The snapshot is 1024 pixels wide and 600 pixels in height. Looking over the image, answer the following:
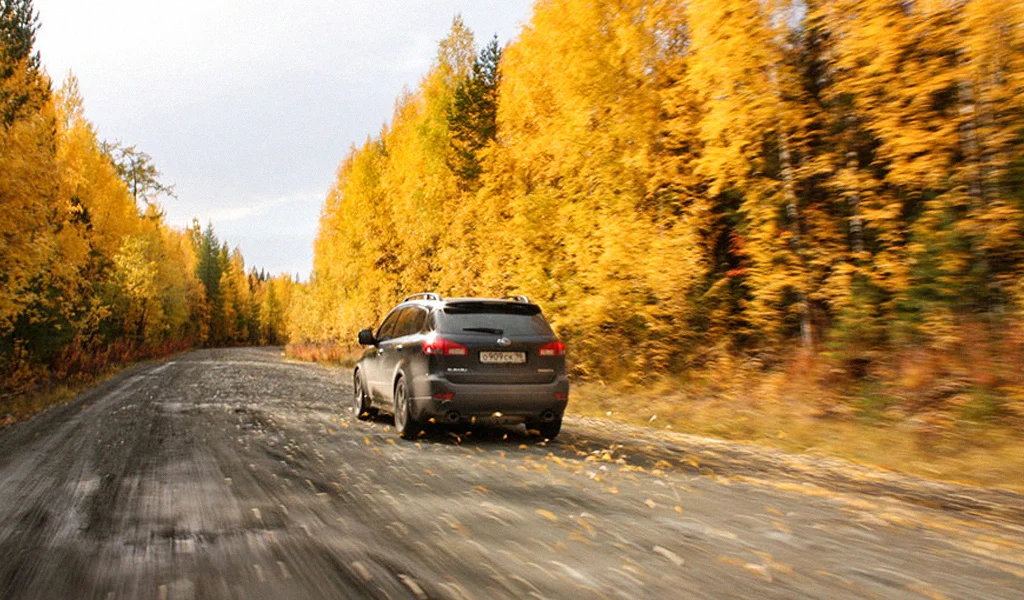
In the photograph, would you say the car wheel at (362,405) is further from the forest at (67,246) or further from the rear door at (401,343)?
the forest at (67,246)

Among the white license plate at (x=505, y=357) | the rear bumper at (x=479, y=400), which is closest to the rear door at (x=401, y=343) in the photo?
the rear bumper at (x=479, y=400)

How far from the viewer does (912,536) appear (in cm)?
405

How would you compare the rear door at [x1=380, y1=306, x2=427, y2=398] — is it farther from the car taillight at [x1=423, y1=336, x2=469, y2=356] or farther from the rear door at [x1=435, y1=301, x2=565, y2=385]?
the rear door at [x1=435, y1=301, x2=565, y2=385]

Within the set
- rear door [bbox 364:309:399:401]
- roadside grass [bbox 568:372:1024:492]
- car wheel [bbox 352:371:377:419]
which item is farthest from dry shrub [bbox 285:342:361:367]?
roadside grass [bbox 568:372:1024:492]

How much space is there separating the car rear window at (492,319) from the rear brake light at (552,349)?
18 cm

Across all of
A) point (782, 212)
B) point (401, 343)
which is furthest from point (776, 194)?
point (401, 343)

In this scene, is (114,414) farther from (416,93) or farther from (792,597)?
(416,93)

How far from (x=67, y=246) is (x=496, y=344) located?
19.8 meters

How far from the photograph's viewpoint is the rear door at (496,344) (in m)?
8.04

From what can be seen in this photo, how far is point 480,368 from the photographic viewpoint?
8.05 metres

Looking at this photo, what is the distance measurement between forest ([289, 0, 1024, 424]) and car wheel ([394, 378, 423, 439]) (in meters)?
5.12

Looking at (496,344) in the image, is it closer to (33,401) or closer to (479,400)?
(479,400)

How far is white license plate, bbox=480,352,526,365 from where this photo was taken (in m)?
8.09

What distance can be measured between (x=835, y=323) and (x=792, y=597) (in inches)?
310
